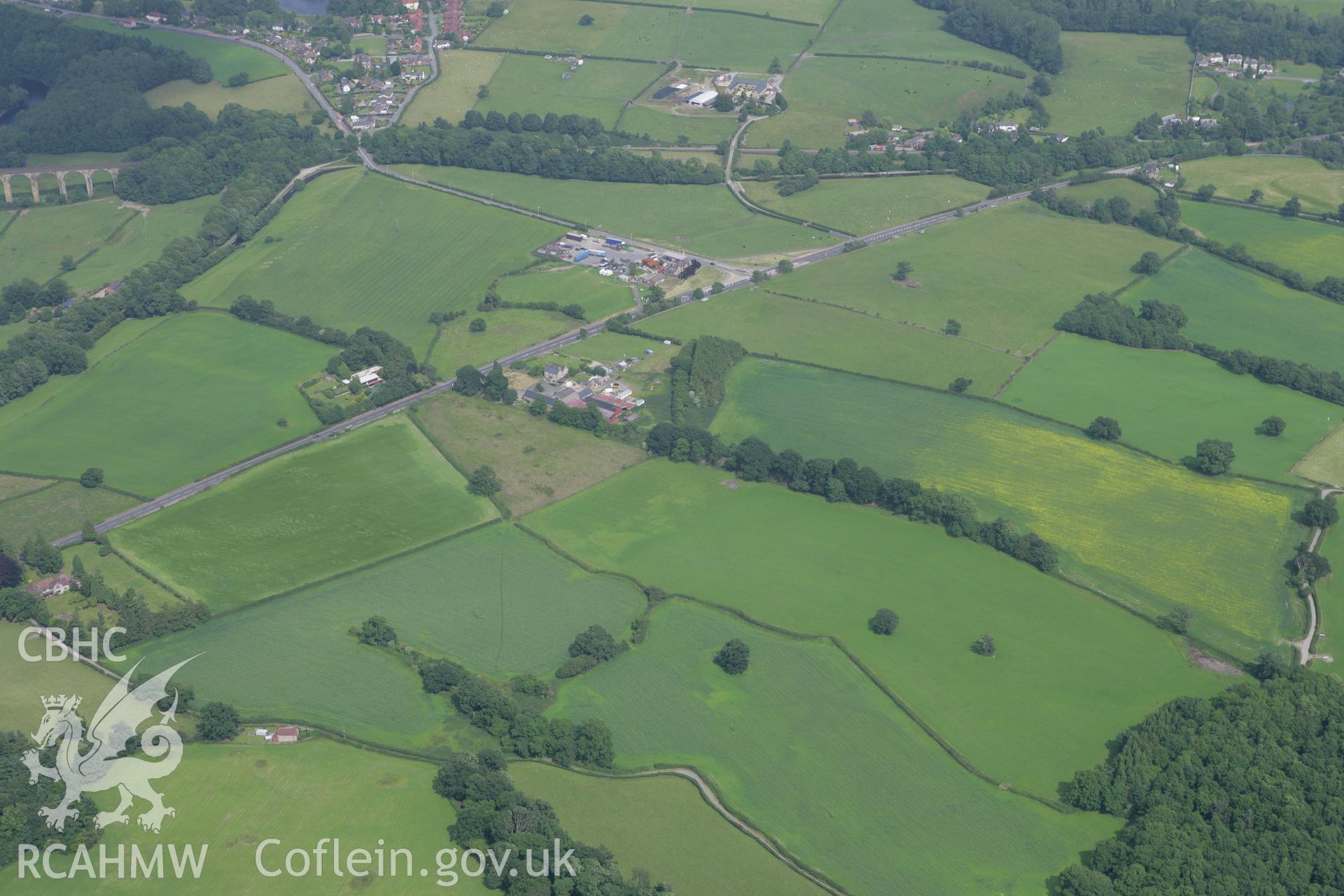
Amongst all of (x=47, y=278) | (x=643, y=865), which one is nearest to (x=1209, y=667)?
(x=643, y=865)

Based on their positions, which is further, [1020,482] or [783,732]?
[1020,482]

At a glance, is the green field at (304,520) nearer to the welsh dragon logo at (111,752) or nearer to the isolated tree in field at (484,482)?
the isolated tree in field at (484,482)

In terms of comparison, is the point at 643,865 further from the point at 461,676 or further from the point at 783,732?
the point at 461,676

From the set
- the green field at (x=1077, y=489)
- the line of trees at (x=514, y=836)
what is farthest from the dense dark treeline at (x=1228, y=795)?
the line of trees at (x=514, y=836)

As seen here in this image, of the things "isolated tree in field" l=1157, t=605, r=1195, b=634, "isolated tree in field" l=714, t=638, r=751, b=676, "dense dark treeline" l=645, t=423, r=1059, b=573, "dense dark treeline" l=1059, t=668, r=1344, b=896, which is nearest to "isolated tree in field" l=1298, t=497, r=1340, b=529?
"isolated tree in field" l=1157, t=605, r=1195, b=634

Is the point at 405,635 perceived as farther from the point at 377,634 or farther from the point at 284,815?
the point at 284,815

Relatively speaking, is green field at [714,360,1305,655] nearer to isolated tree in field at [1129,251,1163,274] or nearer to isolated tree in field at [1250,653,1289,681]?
isolated tree in field at [1250,653,1289,681]

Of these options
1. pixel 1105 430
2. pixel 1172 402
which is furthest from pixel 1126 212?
pixel 1105 430
